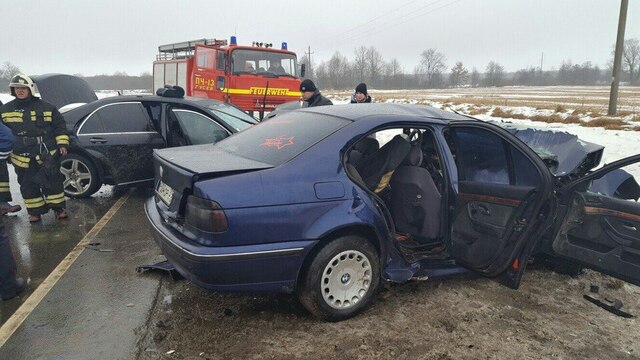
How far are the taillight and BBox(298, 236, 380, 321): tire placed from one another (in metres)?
0.66

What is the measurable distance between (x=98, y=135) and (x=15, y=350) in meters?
3.74

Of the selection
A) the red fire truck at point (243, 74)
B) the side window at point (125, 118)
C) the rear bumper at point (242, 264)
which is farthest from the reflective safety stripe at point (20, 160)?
the red fire truck at point (243, 74)

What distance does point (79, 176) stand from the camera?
5879mm

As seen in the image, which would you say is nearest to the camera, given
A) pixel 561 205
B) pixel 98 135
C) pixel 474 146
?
pixel 561 205

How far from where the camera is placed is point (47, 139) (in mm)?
A: 5016

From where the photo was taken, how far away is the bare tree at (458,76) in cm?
8238

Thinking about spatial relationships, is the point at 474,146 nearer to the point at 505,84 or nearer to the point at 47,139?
the point at 47,139

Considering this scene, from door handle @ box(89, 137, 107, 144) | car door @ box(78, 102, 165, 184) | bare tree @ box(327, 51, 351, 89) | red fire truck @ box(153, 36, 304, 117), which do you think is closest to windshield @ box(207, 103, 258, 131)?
car door @ box(78, 102, 165, 184)

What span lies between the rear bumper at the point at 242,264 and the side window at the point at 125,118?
12.0 ft

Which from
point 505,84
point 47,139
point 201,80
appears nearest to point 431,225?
point 47,139

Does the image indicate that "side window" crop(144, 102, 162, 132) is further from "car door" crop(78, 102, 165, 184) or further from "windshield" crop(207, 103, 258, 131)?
"windshield" crop(207, 103, 258, 131)

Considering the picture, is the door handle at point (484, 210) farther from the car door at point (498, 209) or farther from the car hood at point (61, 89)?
the car hood at point (61, 89)

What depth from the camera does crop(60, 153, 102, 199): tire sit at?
19.0 feet

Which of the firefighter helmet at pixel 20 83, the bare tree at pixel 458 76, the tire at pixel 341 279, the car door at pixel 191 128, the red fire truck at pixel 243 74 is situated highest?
the bare tree at pixel 458 76
